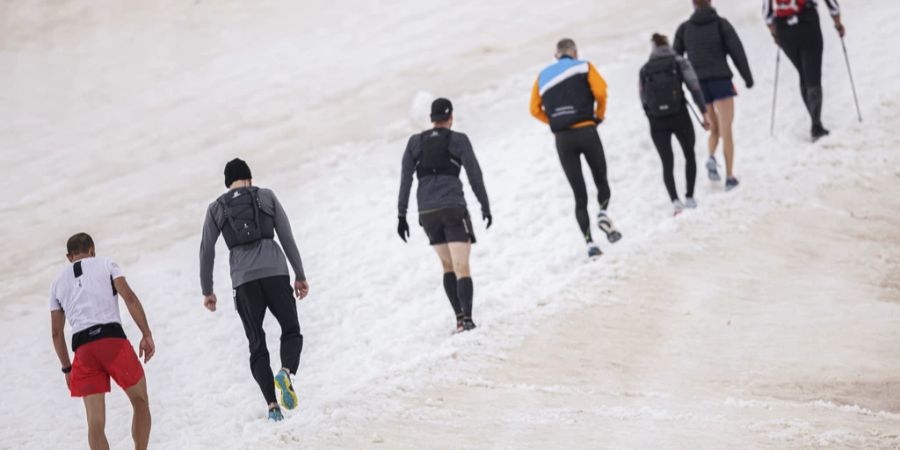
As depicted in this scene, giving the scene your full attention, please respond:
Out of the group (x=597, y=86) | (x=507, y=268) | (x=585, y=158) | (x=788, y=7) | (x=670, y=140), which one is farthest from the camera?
(x=788, y=7)

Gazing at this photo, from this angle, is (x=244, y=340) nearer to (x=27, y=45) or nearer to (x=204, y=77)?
(x=204, y=77)

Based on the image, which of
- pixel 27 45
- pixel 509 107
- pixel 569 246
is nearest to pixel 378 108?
pixel 509 107

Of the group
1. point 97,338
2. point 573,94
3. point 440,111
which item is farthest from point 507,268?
point 97,338

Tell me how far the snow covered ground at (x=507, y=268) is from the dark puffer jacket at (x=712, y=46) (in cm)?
152

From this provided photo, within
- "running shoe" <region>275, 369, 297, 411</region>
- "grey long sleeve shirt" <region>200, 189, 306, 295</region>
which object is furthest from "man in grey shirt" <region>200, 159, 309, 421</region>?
"running shoe" <region>275, 369, 297, 411</region>

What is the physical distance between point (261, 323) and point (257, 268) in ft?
1.36

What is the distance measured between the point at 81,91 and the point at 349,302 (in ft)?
64.9

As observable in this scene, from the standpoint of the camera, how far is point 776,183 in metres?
12.7

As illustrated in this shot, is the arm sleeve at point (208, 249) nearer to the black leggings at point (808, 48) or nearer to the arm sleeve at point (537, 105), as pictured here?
the arm sleeve at point (537, 105)

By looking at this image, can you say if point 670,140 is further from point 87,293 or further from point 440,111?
point 87,293

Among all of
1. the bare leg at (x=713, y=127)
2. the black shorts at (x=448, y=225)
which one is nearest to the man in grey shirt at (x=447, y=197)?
the black shorts at (x=448, y=225)

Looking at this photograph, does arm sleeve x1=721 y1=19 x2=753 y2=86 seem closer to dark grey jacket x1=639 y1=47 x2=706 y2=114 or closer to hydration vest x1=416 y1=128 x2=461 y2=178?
dark grey jacket x1=639 y1=47 x2=706 y2=114

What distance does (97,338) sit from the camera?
676 cm

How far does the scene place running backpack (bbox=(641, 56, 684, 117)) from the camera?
11430 millimetres
